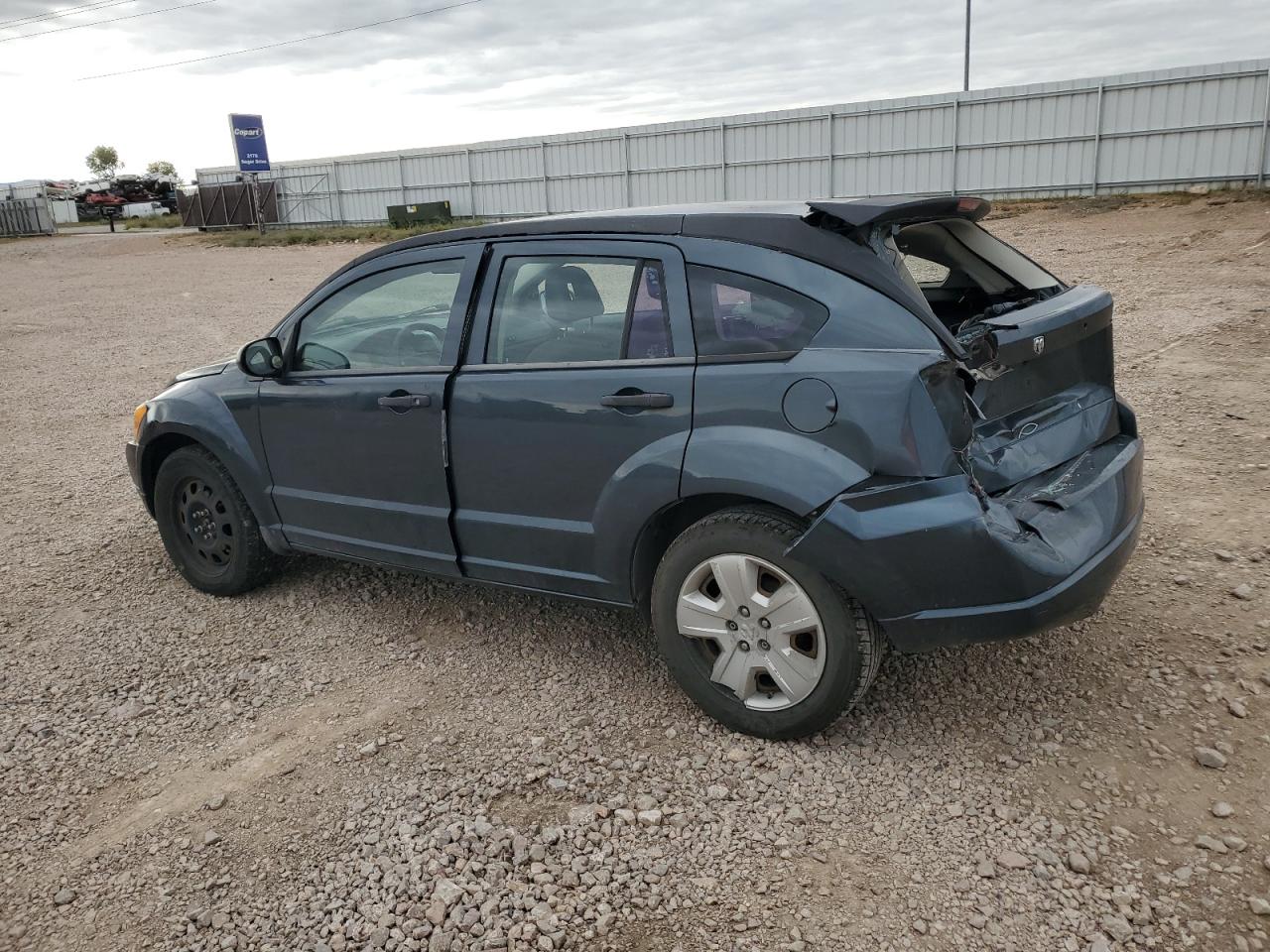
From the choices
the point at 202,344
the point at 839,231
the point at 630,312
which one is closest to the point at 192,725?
the point at 630,312

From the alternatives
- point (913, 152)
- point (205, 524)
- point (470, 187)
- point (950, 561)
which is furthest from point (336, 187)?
point (950, 561)

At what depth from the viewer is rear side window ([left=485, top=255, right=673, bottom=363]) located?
336 centimetres

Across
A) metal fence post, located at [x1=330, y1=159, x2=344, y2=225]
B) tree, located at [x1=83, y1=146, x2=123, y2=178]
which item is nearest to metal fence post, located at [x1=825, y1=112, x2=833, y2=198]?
metal fence post, located at [x1=330, y1=159, x2=344, y2=225]

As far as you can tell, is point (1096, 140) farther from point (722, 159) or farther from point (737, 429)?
point (737, 429)

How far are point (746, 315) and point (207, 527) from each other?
2965 millimetres

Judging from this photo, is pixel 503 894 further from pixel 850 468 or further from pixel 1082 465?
pixel 1082 465

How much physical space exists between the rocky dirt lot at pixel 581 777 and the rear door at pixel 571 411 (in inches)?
22.1

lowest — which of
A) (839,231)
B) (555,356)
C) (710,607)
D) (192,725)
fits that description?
(192,725)

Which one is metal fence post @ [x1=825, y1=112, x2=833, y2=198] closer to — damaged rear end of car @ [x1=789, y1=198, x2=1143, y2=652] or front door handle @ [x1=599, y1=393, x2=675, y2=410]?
damaged rear end of car @ [x1=789, y1=198, x2=1143, y2=652]

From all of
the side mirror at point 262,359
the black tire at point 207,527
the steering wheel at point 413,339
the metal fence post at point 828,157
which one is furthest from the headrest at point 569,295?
the metal fence post at point 828,157

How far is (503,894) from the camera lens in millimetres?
2678

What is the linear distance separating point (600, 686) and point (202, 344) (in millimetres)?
10462

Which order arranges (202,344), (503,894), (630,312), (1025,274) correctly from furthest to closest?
(202,344) < (1025,274) < (630,312) < (503,894)

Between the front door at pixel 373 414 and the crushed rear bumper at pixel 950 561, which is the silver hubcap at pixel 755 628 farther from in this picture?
the front door at pixel 373 414
